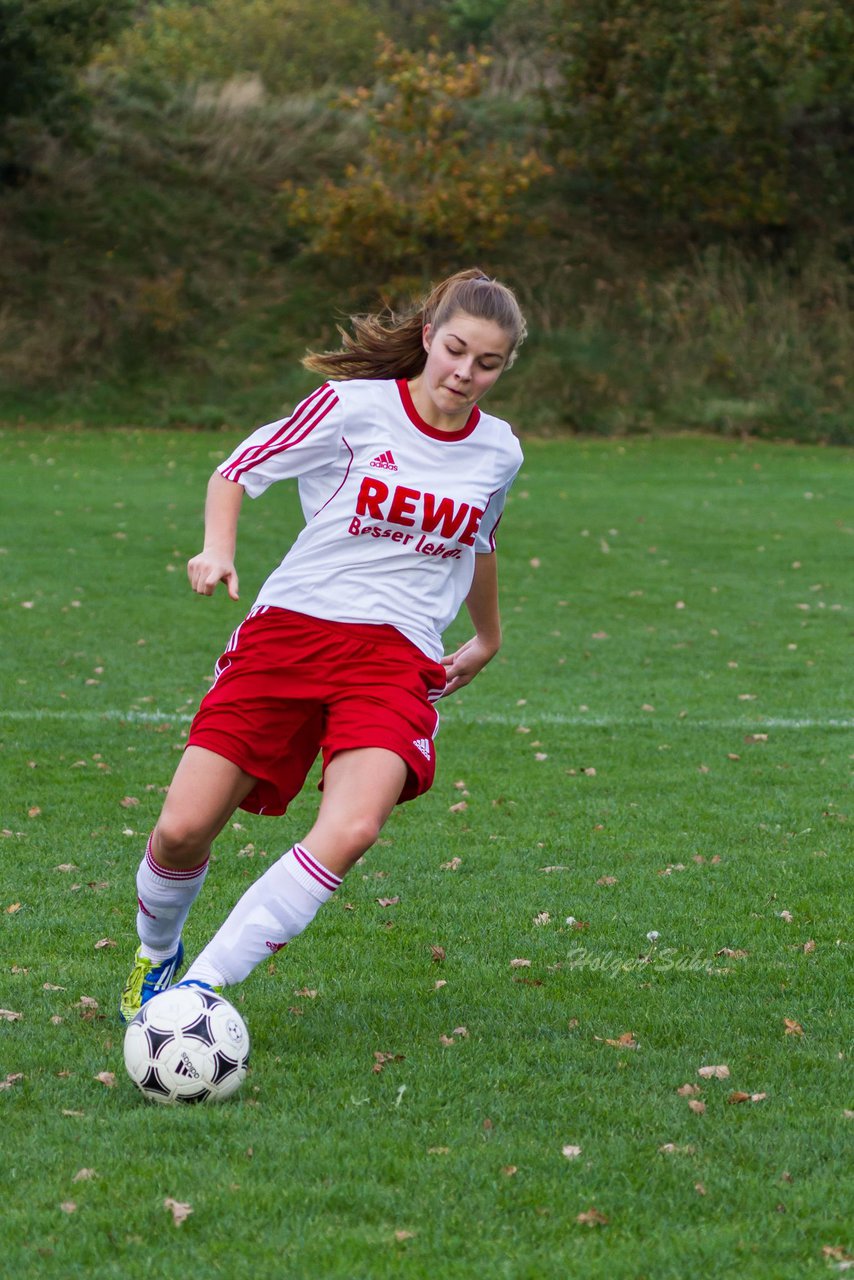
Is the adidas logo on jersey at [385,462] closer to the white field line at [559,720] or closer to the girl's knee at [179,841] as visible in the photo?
the girl's knee at [179,841]

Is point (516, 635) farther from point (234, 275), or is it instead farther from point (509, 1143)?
point (234, 275)

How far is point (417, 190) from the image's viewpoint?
3300 cm

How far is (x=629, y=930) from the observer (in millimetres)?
5984

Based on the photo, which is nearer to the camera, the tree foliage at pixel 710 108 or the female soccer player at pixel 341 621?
the female soccer player at pixel 341 621

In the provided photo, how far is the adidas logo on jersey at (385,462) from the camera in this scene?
4547 mm

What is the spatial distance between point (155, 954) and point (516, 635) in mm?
9097

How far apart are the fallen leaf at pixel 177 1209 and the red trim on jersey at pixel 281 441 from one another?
2.05 meters

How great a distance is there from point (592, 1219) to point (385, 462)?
7.17 feet

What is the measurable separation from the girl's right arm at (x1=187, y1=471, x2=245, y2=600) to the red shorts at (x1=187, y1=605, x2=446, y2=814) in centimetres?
24

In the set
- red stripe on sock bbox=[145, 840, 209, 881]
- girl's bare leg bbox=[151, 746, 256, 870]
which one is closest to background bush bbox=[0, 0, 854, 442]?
red stripe on sock bbox=[145, 840, 209, 881]

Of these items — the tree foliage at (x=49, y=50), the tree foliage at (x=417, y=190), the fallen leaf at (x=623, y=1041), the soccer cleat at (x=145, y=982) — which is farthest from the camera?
the tree foliage at (x=417, y=190)

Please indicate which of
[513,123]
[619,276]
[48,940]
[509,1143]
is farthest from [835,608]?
[513,123]

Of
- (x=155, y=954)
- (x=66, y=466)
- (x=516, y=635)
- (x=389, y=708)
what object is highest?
(x=389, y=708)

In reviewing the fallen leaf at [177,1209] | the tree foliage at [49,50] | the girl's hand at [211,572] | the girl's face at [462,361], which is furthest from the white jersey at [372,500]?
the tree foliage at [49,50]
